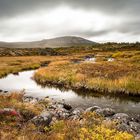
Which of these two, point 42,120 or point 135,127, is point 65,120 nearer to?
point 42,120

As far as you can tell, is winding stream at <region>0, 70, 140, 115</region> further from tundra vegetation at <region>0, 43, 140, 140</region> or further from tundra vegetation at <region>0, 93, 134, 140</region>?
tundra vegetation at <region>0, 93, 134, 140</region>

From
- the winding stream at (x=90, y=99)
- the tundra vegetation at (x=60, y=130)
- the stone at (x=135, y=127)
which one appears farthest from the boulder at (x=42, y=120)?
the winding stream at (x=90, y=99)

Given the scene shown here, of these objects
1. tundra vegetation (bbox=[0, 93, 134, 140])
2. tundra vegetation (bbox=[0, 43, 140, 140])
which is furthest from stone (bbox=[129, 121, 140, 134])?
tundra vegetation (bbox=[0, 93, 134, 140])

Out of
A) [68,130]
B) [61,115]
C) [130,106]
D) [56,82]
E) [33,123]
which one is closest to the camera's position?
[68,130]

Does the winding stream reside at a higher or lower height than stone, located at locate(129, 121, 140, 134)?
lower

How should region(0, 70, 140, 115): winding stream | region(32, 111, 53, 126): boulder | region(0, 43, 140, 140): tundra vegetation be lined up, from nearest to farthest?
region(0, 43, 140, 140): tundra vegetation < region(32, 111, 53, 126): boulder < region(0, 70, 140, 115): winding stream

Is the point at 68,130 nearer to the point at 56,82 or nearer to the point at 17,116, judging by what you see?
the point at 17,116

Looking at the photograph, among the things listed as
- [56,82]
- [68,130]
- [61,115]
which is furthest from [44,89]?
[68,130]

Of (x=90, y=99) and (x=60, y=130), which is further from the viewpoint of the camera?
(x=90, y=99)

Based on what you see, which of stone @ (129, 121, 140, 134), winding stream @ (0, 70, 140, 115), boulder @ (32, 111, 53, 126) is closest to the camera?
boulder @ (32, 111, 53, 126)

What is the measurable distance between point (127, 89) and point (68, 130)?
61.8 ft

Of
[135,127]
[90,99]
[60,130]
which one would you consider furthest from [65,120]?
[90,99]

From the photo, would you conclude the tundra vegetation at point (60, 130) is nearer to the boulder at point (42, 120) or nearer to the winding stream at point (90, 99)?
the boulder at point (42, 120)

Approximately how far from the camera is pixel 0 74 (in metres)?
50.0
